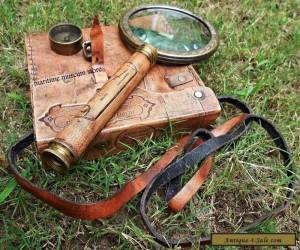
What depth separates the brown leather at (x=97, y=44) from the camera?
214 centimetres

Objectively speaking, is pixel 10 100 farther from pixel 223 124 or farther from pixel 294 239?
pixel 294 239

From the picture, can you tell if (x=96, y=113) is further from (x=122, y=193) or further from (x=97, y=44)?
(x=97, y=44)

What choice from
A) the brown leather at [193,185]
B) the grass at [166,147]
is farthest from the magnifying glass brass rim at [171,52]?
the brown leather at [193,185]

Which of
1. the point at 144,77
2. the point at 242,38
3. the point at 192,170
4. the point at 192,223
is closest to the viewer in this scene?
the point at 192,223

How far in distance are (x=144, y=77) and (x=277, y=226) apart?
911mm

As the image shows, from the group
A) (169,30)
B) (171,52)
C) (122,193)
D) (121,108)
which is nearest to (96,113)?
(121,108)

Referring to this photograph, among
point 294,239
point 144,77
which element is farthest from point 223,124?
point 294,239

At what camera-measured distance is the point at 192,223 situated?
6.24ft

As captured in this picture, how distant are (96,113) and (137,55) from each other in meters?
0.42

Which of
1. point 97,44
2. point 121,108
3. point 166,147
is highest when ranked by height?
point 97,44

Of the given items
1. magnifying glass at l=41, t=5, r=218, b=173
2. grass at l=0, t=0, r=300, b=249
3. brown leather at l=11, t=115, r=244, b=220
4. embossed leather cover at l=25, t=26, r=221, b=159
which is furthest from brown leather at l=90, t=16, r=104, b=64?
brown leather at l=11, t=115, r=244, b=220

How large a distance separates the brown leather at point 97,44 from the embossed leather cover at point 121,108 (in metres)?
0.05

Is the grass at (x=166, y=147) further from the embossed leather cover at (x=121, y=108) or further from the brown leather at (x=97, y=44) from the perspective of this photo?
the brown leather at (x=97, y=44)

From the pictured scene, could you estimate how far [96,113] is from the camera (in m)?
1.86
